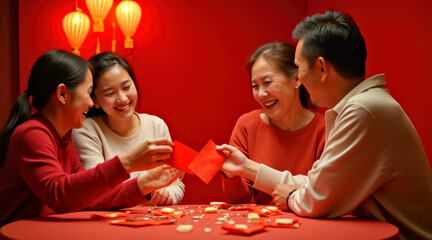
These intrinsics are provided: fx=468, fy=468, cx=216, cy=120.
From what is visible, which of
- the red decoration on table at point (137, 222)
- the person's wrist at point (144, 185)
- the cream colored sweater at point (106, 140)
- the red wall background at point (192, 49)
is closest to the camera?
the red decoration on table at point (137, 222)

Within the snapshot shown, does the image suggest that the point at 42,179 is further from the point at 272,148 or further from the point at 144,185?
the point at 272,148

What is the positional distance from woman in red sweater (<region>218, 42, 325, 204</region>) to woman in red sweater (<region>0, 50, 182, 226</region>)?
1.88ft

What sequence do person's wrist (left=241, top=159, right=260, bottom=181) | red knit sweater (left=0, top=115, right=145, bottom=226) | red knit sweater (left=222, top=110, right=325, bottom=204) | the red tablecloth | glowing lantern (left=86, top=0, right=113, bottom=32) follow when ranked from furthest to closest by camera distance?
glowing lantern (left=86, top=0, right=113, bottom=32), red knit sweater (left=222, top=110, right=325, bottom=204), person's wrist (left=241, top=159, right=260, bottom=181), red knit sweater (left=0, top=115, right=145, bottom=226), the red tablecloth

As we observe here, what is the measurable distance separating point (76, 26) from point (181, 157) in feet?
7.87

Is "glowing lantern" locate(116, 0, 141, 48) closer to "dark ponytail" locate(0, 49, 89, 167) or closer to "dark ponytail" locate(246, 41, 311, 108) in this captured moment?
"dark ponytail" locate(246, 41, 311, 108)

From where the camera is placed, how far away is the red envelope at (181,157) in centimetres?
198

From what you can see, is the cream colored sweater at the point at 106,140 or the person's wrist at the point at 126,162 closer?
the person's wrist at the point at 126,162

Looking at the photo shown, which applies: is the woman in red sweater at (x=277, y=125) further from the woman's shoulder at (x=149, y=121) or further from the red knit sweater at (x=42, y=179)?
the red knit sweater at (x=42, y=179)

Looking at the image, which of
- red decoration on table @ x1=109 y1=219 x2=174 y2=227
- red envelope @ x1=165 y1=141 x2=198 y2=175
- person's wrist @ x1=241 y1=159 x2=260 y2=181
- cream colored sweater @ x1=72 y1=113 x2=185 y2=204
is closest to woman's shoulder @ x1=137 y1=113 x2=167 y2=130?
cream colored sweater @ x1=72 y1=113 x2=185 y2=204

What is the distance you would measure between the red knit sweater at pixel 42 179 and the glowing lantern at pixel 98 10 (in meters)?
2.14

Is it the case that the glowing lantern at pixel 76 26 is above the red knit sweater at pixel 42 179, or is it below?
above

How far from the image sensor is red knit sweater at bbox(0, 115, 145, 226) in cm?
175

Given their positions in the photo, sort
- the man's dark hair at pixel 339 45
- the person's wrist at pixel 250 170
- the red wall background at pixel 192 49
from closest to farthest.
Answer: the man's dark hair at pixel 339 45, the person's wrist at pixel 250 170, the red wall background at pixel 192 49

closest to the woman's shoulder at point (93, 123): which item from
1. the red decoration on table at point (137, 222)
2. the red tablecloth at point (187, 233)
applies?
the red tablecloth at point (187, 233)
